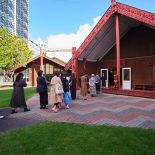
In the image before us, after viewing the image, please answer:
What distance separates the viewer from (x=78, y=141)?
18.8 feet

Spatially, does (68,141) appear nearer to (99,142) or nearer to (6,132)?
(99,142)

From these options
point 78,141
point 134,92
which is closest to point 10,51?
point 134,92

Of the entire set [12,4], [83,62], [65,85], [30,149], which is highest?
[12,4]

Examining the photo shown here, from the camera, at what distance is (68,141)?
5.75 meters

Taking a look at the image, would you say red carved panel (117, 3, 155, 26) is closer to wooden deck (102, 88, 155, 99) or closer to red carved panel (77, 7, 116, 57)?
red carved panel (77, 7, 116, 57)

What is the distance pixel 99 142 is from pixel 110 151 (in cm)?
60


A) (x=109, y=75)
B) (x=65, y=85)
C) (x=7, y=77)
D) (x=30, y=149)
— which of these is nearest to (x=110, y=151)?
(x=30, y=149)

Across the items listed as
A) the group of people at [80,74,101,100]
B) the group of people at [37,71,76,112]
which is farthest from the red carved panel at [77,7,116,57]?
the group of people at [37,71,76,112]

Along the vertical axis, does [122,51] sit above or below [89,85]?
above

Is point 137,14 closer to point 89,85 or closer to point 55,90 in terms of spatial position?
point 89,85

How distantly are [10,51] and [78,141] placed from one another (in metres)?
42.4

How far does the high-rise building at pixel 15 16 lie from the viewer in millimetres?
116438

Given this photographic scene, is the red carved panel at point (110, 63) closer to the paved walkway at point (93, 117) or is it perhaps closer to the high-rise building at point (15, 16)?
the paved walkway at point (93, 117)

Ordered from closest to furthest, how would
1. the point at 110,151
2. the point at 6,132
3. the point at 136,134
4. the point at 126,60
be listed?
the point at 110,151 → the point at 136,134 → the point at 6,132 → the point at 126,60
